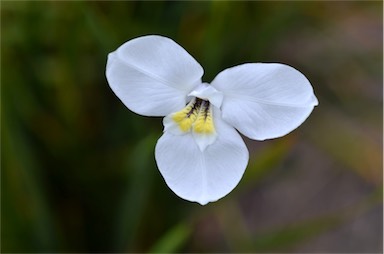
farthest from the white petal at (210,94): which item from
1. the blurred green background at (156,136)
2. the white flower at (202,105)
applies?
the blurred green background at (156,136)

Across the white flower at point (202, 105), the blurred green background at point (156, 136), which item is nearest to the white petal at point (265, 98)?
the white flower at point (202, 105)

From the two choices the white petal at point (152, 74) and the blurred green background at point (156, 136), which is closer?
the white petal at point (152, 74)

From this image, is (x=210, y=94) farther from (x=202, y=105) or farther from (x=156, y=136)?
(x=156, y=136)

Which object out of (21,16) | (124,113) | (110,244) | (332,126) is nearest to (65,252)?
(110,244)

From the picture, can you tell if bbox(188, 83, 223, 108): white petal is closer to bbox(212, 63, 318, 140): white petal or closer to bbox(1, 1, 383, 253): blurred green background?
bbox(212, 63, 318, 140): white petal

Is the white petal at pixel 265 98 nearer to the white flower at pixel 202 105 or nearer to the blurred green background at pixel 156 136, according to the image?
the white flower at pixel 202 105

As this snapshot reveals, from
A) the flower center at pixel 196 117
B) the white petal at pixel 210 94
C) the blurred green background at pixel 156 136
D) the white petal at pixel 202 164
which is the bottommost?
the blurred green background at pixel 156 136

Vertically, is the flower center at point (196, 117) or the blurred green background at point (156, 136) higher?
the flower center at point (196, 117)
